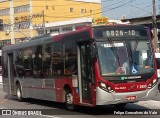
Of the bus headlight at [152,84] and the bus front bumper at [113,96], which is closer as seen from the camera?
the bus front bumper at [113,96]

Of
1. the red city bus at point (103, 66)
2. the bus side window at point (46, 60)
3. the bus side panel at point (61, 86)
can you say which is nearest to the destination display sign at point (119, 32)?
the red city bus at point (103, 66)

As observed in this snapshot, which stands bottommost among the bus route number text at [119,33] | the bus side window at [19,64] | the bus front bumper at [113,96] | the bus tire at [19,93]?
the bus tire at [19,93]

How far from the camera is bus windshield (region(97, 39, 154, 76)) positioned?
13547mm

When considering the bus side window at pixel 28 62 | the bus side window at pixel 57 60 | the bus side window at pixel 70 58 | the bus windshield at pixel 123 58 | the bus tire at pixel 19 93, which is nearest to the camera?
the bus windshield at pixel 123 58

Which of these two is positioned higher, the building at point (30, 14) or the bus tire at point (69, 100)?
the building at point (30, 14)

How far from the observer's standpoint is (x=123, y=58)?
13688 mm

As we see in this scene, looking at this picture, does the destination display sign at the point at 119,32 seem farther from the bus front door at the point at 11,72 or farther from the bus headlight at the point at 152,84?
the bus front door at the point at 11,72

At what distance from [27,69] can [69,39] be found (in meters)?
4.79

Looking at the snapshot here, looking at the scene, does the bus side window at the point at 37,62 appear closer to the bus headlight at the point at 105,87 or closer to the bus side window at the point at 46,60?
the bus side window at the point at 46,60

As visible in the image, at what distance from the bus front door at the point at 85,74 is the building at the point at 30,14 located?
6917 centimetres

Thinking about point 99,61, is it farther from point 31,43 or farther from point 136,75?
point 31,43

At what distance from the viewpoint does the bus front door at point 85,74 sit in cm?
1392

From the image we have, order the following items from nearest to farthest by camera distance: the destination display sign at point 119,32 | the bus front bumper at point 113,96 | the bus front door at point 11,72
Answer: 1. the bus front bumper at point 113,96
2. the destination display sign at point 119,32
3. the bus front door at point 11,72

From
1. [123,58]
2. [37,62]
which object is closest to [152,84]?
[123,58]
